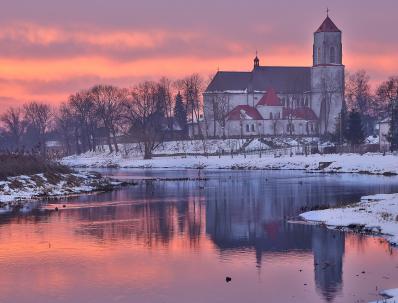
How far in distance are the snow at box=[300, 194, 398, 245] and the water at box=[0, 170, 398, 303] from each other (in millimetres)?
1173

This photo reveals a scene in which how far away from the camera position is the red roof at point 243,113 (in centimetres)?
14875

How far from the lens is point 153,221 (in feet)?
117

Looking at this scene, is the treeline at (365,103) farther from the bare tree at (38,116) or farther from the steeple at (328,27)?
the bare tree at (38,116)

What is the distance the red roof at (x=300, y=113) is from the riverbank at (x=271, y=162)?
1627 inches

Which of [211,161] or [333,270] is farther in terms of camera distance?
[211,161]

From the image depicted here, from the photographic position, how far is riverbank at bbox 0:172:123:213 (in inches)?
1866

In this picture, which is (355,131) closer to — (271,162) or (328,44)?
(271,162)

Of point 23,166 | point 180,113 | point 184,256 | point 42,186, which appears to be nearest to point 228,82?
point 180,113

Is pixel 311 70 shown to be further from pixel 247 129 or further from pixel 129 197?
pixel 129 197

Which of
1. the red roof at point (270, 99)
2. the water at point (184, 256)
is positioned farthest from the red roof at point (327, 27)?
the water at point (184, 256)

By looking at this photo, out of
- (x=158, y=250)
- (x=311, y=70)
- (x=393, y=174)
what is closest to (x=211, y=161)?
(x=393, y=174)

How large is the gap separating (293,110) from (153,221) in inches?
4800

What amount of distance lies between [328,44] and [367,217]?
421 ft

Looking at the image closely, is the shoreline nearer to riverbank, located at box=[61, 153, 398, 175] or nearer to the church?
riverbank, located at box=[61, 153, 398, 175]
